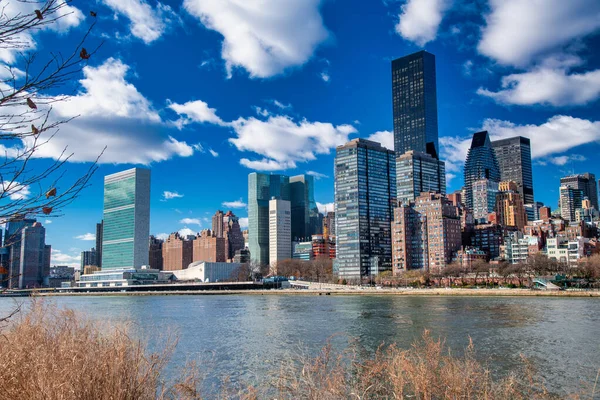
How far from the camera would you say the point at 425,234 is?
17275 cm

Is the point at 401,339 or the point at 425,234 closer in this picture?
the point at 401,339

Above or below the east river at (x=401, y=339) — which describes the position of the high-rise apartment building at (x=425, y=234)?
above

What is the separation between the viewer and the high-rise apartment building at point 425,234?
552 feet

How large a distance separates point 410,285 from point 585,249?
182ft

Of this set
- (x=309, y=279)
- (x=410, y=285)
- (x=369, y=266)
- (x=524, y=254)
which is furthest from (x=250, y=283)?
(x=524, y=254)

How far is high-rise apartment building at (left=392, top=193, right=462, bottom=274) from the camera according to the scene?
16838cm

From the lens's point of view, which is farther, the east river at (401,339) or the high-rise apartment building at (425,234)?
the high-rise apartment building at (425,234)

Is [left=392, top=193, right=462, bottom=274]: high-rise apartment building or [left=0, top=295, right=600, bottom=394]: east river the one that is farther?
[left=392, top=193, right=462, bottom=274]: high-rise apartment building

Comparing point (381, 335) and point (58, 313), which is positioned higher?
point (58, 313)

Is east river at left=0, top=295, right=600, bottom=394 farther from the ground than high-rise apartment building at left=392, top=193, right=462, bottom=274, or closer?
closer

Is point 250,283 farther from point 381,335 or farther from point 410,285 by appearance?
point 381,335

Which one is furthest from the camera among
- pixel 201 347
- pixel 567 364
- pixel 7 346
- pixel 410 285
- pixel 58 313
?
pixel 410 285

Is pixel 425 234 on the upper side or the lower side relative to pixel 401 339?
upper

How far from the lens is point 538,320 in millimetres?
50594
